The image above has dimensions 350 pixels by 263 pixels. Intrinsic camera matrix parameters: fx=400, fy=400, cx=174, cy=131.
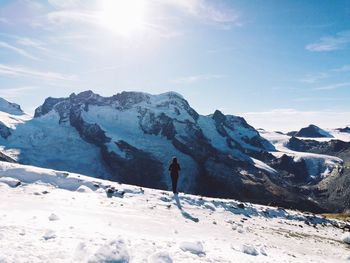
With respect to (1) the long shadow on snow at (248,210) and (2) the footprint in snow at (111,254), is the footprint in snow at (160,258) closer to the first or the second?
(2) the footprint in snow at (111,254)

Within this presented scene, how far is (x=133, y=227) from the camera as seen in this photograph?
18.7 m

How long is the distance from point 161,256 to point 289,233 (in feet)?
55.1

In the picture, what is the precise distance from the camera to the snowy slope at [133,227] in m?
13.4

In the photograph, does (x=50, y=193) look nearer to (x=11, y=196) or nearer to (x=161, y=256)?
(x=11, y=196)

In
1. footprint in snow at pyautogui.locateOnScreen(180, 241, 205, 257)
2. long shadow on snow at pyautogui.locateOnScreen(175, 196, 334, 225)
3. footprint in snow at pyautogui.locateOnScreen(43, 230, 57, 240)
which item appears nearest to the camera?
footprint in snow at pyautogui.locateOnScreen(43, 230, 57, 240)

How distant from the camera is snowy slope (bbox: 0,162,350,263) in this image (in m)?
13.4

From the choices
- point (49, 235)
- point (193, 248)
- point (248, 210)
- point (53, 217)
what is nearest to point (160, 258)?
point (193, 248)

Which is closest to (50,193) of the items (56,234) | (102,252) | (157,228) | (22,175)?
(22,175)

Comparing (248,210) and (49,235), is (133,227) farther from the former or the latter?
(248,210)

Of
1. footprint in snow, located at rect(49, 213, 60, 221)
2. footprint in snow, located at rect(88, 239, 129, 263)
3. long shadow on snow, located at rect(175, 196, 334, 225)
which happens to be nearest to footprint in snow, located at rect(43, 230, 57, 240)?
footprint in snow, located at rect(88, 239, 129, 263)

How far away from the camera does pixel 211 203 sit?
105ft

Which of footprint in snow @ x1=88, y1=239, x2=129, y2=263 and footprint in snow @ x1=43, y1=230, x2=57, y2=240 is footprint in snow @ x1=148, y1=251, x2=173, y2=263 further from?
footprint in snow @ x1=43, y1=230, x2=57, y2=240

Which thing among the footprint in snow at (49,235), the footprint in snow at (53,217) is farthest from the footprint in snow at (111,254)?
the footprint in snow at (53,217)

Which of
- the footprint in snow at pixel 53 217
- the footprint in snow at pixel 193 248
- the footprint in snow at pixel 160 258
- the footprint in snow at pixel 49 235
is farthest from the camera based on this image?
the footprint in snow at pixel 53 217
